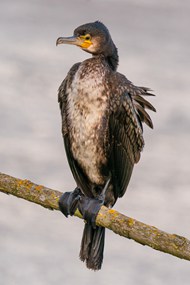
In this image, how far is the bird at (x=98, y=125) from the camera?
19.6ft

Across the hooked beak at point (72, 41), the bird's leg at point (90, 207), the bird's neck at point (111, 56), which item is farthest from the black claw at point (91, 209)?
the hooked beak at point (72, 41)

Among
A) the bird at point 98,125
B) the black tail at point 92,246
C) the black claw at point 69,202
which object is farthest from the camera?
the black tail at point 92,246

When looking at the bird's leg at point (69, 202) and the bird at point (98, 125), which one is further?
the bird at point (98, 125)

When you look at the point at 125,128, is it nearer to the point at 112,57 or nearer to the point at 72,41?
the point at 112,57

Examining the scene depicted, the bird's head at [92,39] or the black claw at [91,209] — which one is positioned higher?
the bird's head at [92,39]

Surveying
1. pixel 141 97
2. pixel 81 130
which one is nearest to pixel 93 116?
pixel 81 130

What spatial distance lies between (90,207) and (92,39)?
1.45 metres

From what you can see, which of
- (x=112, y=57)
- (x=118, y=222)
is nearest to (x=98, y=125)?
(x=112, y=57)

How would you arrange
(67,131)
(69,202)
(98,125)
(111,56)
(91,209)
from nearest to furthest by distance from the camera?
(91,209) < (69,202) < (98,125) < (67,131) < (111,56)

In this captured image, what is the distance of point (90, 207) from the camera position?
5.75 meters

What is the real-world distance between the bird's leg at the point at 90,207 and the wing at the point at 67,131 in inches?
9.7

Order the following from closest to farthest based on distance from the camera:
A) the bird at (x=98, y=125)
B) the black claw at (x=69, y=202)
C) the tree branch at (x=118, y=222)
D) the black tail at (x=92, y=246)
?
the tree branch at (x=118, y=222)
the black claw at (x=69, y=202)
the bird at (x=98, y=125)
the black tail at (x=92, y=246)

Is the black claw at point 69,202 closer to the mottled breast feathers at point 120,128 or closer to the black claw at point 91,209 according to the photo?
the black claw at point 91,209

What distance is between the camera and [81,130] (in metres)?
5.99
